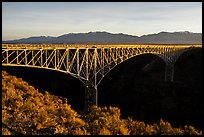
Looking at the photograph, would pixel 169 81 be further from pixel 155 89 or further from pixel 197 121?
pixel 197 121

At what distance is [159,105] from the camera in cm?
5081

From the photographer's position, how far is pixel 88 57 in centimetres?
4609

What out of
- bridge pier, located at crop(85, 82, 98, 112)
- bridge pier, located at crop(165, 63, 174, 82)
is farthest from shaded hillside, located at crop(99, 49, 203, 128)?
bridge pier, located at crop(85, 82, 98, 112)

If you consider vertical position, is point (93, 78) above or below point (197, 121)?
above

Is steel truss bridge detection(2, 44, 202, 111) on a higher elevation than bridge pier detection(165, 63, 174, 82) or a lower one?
higher

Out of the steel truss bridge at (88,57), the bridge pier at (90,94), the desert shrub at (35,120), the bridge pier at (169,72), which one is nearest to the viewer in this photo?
the desert shrub at (35,120)

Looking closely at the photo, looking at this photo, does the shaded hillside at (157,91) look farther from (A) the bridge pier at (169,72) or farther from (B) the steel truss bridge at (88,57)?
(B) the steel truss bridge at (88,57)

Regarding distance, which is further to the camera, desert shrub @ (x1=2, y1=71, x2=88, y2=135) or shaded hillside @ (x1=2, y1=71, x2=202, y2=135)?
desert shrub @ (x1=2, y1=71, x2=88, y2=135)

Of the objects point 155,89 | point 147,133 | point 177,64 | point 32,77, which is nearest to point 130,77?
point 155,89

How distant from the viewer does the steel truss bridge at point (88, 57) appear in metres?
32.4

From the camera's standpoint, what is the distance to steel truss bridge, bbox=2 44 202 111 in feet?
106

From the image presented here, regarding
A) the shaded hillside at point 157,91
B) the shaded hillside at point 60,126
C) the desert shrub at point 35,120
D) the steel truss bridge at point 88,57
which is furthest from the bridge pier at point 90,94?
the shaded hillside at point 60,126

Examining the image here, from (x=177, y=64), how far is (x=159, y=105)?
23694mm

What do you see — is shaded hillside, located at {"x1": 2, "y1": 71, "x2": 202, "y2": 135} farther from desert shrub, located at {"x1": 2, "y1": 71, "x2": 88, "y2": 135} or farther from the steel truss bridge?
the steel truss bridge
